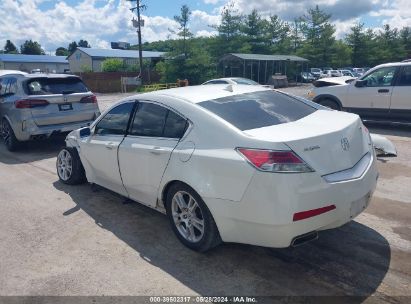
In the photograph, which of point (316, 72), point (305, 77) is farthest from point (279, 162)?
point (316, 72)

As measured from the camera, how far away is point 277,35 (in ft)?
183

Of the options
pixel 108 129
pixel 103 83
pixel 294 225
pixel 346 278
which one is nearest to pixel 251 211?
pixel 294 225

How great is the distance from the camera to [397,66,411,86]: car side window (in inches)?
362

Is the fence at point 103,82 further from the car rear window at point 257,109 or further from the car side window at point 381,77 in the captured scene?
the car rear window at point 257,109

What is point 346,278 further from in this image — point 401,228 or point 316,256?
point 401,228

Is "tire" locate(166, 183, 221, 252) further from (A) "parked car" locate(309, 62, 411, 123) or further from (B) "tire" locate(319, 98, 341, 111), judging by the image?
(B) "tire" locate(319, 98, 341, 111)

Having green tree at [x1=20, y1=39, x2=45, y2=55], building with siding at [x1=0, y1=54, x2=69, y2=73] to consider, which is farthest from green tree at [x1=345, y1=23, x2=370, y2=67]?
green tree at [x1=20, y1=39, x2=45, y2=55]

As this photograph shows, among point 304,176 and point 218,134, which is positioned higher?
point 218,134

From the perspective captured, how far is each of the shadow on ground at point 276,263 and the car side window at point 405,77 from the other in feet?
21.4

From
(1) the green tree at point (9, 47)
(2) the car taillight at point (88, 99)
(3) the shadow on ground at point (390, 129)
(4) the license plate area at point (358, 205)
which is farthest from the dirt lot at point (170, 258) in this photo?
(1) the green tree at point (9, 47)

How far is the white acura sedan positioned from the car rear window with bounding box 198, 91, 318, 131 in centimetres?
1

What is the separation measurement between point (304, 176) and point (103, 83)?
4069 cm

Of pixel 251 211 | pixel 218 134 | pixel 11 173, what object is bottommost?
pixel 11 173

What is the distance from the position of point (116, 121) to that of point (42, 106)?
4.10 m
